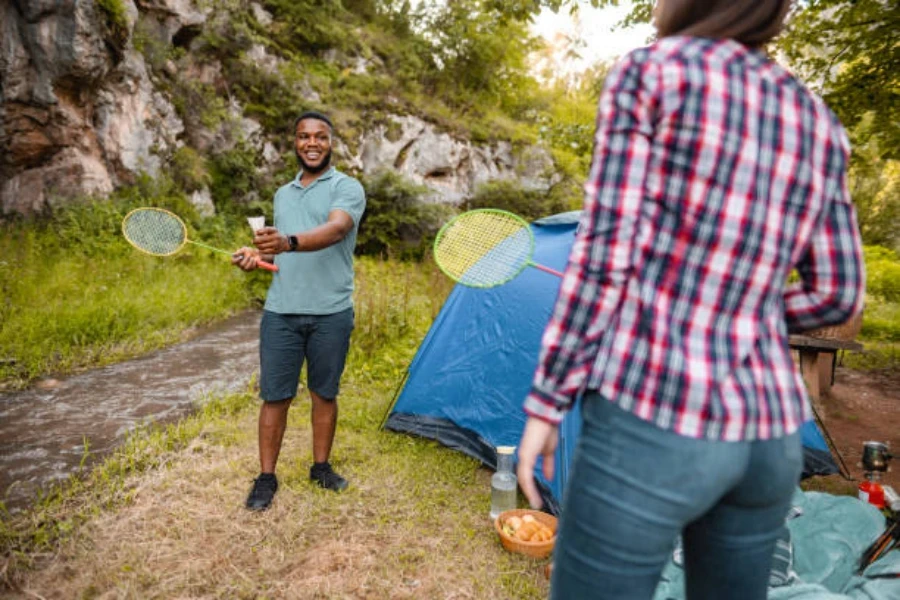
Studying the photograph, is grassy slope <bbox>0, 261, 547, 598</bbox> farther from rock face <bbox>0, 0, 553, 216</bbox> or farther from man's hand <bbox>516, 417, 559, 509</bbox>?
rock face <bbox>0, 0, 553, 216</bbox>

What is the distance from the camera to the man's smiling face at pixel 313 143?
2.87 metres

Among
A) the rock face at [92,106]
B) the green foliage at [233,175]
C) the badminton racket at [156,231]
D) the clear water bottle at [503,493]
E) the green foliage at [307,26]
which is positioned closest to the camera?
the clear water bottle at [503,493]

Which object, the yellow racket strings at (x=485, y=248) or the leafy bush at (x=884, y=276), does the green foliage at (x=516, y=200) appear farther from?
the yellow racket strings at (x=485, y=248)

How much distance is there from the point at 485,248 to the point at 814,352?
3.73 metres

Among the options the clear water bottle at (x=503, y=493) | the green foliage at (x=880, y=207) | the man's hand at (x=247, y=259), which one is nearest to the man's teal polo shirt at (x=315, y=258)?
the man's hand at (x=247, y=259)

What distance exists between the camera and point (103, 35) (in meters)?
7.01

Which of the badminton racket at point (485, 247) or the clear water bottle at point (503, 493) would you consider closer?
the badminton racket at point (485, 247)

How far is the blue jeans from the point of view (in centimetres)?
83

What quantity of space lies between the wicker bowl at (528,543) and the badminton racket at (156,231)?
223cm

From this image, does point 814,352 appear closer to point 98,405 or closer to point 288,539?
point 288,539

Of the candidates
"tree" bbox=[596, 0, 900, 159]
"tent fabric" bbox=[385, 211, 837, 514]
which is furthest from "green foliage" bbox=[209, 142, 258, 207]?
"tent fabric" bbox=[385, 211, 837, 514]

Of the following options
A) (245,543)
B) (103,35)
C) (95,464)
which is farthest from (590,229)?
(103,35)

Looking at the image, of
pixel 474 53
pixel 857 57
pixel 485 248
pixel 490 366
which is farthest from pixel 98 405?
pixel 474 53

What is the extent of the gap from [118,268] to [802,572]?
7.16 m
